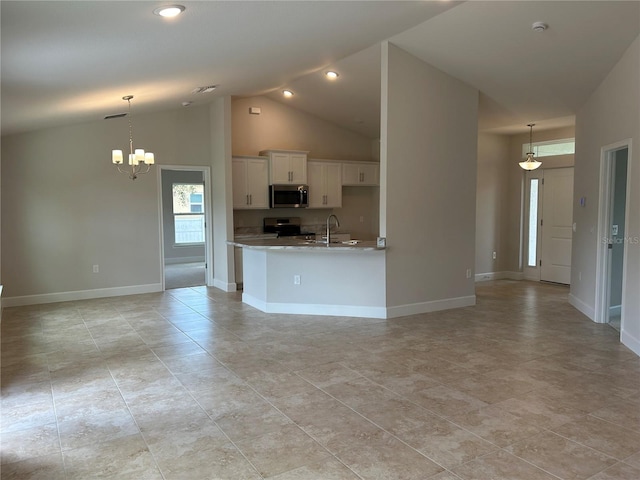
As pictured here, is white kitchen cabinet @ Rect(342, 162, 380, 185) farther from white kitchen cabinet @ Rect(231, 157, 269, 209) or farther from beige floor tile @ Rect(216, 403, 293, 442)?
beige floor tile @ Rect(216, 403, 293, 442)

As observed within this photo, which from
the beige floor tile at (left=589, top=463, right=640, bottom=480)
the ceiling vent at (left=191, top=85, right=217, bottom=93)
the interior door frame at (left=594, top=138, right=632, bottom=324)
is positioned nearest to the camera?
the beige floor tile at (left=589, top=463, right=640, bottom=480)

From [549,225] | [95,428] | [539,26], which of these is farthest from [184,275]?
[539,26]

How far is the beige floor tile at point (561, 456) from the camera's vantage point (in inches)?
94.6

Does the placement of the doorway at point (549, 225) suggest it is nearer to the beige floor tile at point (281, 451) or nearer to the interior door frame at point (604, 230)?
the interior door frame at point (604, 230)

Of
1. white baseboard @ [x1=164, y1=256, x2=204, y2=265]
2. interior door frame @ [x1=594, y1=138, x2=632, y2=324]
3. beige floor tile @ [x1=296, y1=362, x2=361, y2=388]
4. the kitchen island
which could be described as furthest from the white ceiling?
white baseboard @ [x1=164, y1=256, x2=204, y2=265]

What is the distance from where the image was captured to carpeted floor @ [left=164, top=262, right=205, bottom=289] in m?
8.17

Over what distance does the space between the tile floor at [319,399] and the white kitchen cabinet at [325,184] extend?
3290mm

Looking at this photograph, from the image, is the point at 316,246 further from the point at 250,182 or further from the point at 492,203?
the point at 492,203

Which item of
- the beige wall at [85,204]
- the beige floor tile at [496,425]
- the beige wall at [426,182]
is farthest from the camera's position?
the beige wall at [85,204]

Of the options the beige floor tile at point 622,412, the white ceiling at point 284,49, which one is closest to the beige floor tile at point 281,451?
the beige floor tile at point 622,412

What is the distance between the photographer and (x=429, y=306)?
5957 millimetres

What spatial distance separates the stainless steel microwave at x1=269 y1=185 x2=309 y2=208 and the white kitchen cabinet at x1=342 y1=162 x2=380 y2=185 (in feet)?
2.94

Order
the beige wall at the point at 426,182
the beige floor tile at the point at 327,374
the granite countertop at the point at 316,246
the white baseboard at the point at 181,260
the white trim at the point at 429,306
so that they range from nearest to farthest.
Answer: the beige floor tile at the point at 327,374 → the granite countertop at the point at 316,246 → the beige wall at the point at 426,182 → the white trim at the point at 429,306 → the white baseboard at the point at 181,260

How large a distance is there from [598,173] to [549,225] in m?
3.01
